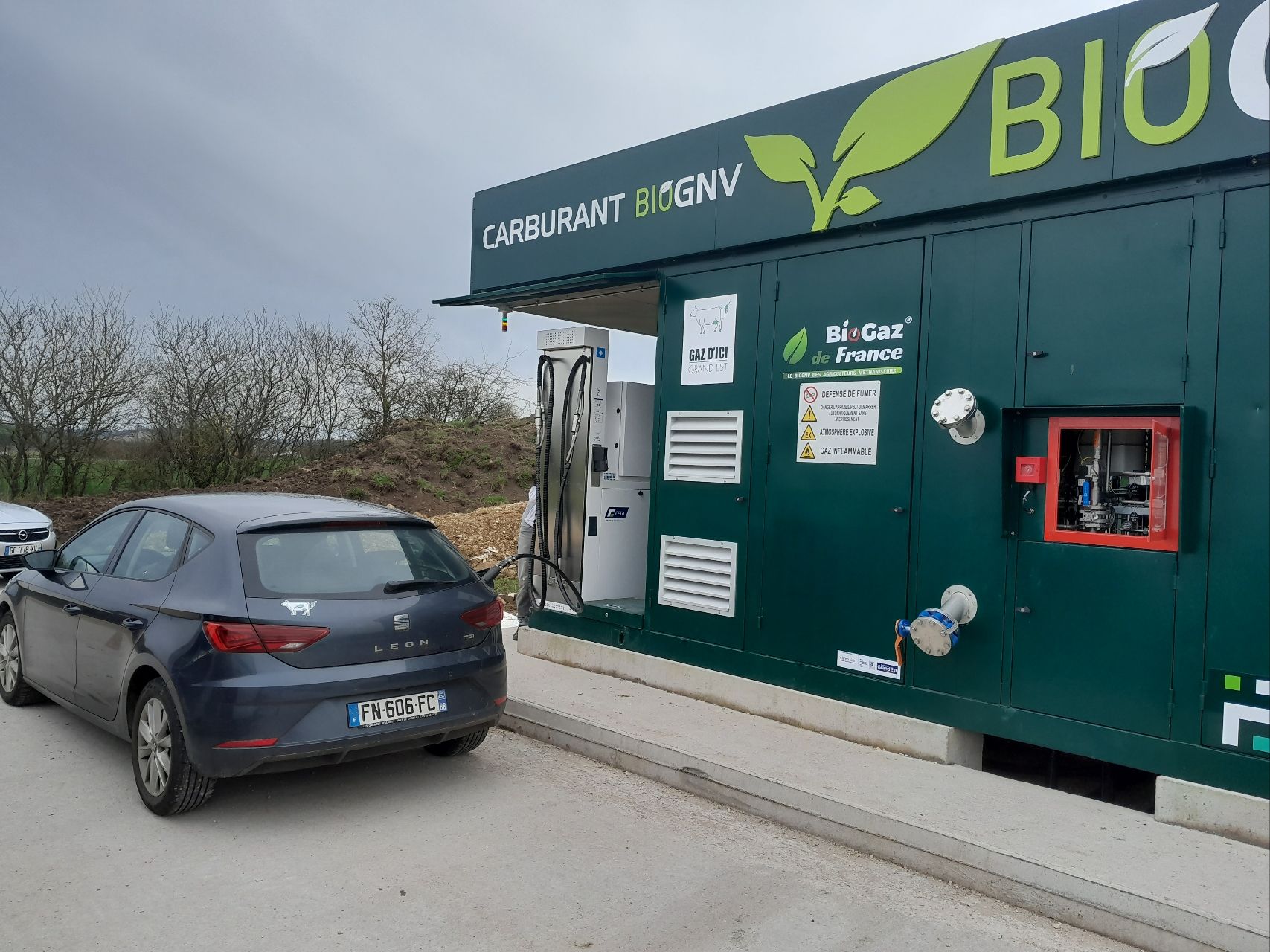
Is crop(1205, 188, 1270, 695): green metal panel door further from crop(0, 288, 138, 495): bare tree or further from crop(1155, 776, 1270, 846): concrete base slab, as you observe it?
crop(0, 288, 138, 495): bare tree

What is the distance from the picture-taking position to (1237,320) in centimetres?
441

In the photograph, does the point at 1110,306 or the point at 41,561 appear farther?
the point at 41,561

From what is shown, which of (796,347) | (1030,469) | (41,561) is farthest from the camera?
(796,347)

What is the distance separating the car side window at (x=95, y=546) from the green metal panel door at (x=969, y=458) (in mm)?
4908

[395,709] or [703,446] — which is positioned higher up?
[703,446]

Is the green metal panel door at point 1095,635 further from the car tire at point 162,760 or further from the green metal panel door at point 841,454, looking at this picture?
the car tire at point 162,760

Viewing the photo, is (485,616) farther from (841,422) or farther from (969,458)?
(969,458)

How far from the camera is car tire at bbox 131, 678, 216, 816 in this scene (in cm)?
436

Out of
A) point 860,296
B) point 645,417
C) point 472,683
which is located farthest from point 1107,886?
point 645,417

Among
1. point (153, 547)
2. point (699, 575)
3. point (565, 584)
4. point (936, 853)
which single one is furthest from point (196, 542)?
point (936, 853)

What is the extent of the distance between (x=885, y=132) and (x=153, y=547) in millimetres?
5098

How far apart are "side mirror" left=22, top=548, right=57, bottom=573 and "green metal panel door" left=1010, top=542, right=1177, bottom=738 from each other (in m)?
6.08

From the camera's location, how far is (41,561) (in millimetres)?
5965

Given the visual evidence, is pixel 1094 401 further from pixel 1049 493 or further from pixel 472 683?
pixel 472 683
